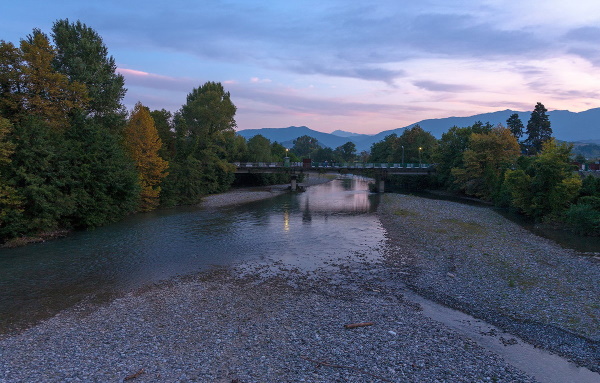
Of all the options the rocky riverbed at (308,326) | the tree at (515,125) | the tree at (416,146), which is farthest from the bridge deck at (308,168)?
the rocky riverbed at (308,326)

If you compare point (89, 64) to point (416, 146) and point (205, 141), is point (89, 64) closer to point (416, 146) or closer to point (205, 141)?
point (205, 141)

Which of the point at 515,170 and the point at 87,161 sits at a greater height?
the point at 87,161

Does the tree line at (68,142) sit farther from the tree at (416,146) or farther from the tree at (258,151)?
the tree at (416,146)

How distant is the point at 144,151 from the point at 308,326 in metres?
43.1

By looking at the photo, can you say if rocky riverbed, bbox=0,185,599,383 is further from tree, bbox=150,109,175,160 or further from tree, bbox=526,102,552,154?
tree, bbox=526,102,552,154

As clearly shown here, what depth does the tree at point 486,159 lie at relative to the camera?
217 feet

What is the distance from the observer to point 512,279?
21.3 metres

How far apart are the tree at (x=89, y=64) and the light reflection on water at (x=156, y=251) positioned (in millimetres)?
15243

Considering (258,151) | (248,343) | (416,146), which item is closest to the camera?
(248,343)

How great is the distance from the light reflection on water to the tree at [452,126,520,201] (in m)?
31.4

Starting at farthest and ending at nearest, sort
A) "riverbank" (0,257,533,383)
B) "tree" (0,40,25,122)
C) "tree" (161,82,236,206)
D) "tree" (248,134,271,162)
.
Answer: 1. "tree" (248,134,271,162)
2. "tree" (161,82,236,206)
3. "tree" (0,40,25,122)
4. "riverbank" (0,257,533,383)

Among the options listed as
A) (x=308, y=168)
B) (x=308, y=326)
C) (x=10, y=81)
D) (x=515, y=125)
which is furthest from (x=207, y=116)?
(x=515, y=125)

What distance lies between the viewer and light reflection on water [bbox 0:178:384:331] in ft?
67.5

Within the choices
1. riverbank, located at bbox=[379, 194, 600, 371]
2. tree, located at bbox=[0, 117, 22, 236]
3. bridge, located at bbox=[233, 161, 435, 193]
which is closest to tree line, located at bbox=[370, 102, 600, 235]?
riverbank, located at bbox=[379, 194, 600, 371]
